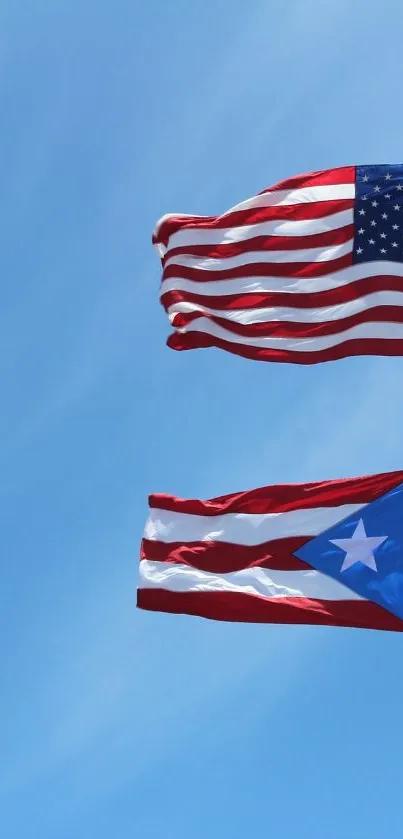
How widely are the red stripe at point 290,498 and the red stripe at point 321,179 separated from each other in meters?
5.38

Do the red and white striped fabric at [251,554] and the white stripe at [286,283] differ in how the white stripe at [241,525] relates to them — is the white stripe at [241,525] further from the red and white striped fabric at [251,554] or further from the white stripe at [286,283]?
the white stripe at [286,283]

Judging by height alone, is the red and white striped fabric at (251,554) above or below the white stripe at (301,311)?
below

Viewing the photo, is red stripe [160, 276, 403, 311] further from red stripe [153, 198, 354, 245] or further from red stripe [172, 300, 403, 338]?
red stripe [153, 198, 354, 245]

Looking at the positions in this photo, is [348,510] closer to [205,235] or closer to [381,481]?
[381,481]

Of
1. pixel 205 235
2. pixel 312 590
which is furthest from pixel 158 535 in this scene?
pixel 205 235

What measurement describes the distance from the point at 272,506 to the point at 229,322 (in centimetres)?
332

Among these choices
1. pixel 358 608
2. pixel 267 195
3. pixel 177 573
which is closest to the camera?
pixel 358 608

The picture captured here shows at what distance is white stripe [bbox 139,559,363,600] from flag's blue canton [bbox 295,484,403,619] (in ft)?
0.62

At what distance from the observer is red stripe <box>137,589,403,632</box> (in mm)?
22406

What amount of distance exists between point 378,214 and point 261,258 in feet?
7.14

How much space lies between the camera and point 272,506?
2430cm

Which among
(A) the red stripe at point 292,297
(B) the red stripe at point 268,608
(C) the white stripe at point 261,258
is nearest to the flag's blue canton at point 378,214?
(C) the white stripe at point 261,258

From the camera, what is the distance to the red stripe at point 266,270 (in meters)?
24.8

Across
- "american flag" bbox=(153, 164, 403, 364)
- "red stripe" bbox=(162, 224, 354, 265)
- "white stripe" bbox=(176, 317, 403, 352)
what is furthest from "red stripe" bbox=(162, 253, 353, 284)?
"white stripe" bbox=(176, 317, 403, 352)
